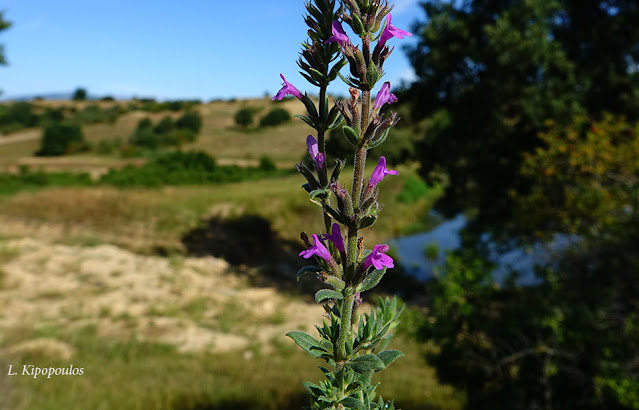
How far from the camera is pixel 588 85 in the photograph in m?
10.2

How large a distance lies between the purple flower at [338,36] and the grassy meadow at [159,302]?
20.3ft

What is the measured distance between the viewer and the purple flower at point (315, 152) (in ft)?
4.51

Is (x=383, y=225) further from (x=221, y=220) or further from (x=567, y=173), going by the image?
(x=567, y=173)

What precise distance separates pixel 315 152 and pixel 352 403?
80 centimetres

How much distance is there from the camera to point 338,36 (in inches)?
49.0

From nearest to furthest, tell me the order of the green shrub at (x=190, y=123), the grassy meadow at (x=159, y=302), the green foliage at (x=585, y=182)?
the grassy meadow at (x=159, y=302) < the green foliage at (x=585, y=182) < the green shrub at (x=190, y=123)

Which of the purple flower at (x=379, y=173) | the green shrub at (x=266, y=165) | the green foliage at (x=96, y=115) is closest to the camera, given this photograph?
the purple flower at (x=379, y=173)

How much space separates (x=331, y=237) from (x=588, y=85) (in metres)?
11.5

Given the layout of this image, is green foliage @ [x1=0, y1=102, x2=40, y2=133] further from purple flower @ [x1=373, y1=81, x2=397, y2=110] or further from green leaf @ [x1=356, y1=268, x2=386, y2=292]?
green leaf @ [x1=356, y1=268, x2=386, y2=292]

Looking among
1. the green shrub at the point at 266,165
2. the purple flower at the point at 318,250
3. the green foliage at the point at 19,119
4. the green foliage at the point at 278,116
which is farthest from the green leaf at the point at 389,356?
the green foliage at the point at 19,119

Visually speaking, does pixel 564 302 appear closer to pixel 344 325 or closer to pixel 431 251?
pixel 344 325

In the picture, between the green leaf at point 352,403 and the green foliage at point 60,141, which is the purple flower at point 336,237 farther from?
the green foliage at point 60,141

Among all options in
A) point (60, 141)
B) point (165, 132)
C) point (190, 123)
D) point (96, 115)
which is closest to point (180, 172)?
point (165, 132)

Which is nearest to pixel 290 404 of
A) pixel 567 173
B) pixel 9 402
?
pixel 9 402
